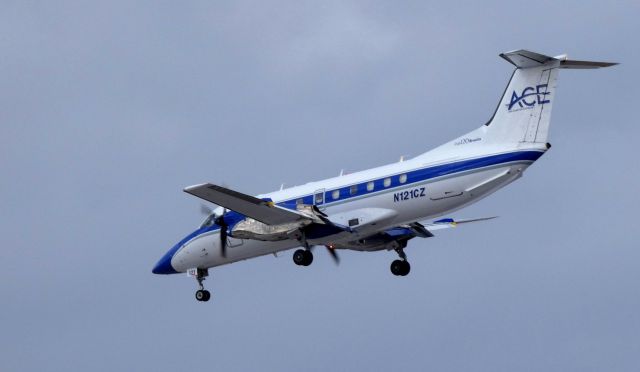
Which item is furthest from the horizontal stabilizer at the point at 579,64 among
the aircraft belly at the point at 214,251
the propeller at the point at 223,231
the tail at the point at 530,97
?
the propeller at the point at 223,231

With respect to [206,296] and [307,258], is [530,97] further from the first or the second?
[206,296]

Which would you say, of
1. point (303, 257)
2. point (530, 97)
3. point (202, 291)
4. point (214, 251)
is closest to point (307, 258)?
point (303, 257)

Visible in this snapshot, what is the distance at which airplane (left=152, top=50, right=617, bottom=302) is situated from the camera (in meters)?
62.9

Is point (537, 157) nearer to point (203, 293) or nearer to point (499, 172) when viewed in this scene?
point (499, 172)

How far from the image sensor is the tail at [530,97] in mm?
62531

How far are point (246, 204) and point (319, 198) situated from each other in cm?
371

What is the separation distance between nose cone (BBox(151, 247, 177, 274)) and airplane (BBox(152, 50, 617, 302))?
2.31 metres

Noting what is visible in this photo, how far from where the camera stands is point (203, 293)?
73688 millimetres

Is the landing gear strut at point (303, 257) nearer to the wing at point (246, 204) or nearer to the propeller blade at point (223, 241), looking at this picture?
the wing at point (246, 204)

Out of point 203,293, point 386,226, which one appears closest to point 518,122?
point 386,226

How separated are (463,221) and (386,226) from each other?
713cm

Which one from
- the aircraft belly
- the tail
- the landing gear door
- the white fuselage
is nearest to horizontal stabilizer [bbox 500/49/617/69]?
the tail

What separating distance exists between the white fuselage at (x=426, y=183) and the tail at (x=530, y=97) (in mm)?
551

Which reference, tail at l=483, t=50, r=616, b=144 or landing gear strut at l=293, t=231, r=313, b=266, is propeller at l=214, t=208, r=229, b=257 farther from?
tail at l=483, t=50, r=616, b=144
